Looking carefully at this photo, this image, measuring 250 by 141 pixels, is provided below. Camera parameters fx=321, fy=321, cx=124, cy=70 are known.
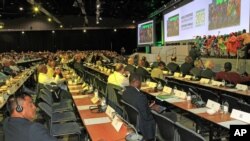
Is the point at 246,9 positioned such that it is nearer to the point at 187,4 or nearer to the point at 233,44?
the point at 233,44

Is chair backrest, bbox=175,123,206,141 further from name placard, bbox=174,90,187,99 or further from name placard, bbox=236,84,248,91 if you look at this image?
name placard, bbox=236,84,248,91

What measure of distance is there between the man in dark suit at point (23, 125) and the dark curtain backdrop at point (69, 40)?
32.0 m

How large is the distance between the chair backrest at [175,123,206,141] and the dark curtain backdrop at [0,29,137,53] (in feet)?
105

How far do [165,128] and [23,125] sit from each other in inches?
62.5

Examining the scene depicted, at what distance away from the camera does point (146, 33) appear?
22.5m

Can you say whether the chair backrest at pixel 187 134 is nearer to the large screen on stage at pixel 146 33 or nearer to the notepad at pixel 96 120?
the notepad at pixel 96 120

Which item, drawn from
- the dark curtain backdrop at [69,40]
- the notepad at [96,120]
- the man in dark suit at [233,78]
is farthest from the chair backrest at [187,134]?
the dark curtain backdrop at [69,40]

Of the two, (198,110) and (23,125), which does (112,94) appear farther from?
(23,125)

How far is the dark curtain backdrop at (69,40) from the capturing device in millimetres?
33625

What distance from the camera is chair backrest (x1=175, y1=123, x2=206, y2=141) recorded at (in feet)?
8.64

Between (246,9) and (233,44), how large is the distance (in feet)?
4.24

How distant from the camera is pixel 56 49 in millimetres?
35375

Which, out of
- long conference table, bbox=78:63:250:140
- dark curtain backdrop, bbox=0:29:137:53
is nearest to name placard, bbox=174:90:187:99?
long conference table, bbox=78:63:250:140

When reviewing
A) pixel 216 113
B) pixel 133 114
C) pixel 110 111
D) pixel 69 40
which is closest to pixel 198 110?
pixel 216 113
